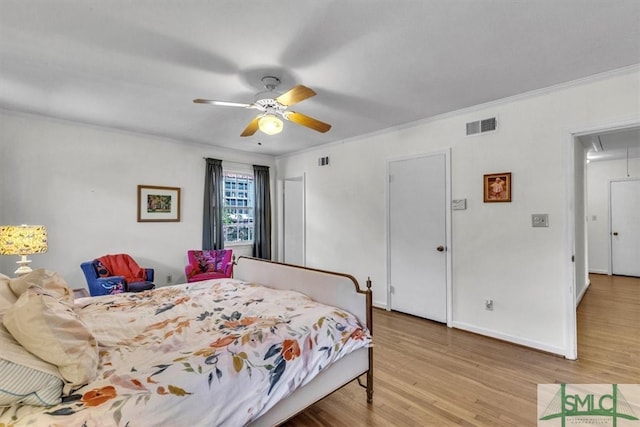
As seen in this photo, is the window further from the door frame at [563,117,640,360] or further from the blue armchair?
the door frame at [563,117,640,360]

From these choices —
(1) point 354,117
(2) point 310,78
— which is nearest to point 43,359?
(2) point 310,78

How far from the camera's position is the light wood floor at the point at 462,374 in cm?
204

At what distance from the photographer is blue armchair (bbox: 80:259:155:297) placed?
348cm

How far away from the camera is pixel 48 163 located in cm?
373

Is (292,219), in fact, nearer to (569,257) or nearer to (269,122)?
(269,122)

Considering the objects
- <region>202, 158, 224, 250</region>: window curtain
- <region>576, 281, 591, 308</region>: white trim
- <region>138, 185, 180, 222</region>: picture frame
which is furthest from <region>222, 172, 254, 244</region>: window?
<region>576, 281, 591, 308</region>: white trim

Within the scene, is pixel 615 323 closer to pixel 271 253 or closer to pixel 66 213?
pixel 271 253

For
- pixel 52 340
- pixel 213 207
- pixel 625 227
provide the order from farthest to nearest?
1. pixel 625 227
2. pixel 213 207
3. pixel 52 340

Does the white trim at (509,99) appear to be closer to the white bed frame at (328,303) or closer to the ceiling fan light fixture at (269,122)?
the ceiling fan light fixture at (269,122)

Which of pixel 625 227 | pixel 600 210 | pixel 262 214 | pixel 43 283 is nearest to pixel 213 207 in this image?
pixel 262 214

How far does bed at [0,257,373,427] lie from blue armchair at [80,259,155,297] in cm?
121

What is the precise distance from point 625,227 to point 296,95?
774cm

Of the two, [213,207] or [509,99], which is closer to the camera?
[509,99]

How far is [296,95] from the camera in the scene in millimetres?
2363
